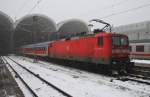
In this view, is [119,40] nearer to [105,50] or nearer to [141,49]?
[105,50]

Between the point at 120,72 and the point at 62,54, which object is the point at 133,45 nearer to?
the point at 62,54

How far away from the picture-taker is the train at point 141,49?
29.6 meters

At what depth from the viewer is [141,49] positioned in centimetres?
3080

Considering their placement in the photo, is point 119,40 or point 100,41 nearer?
point 119,40

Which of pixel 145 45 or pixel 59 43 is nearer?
pixel 59 43

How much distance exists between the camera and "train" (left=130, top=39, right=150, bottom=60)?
29.6 metres

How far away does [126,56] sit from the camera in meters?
17.4

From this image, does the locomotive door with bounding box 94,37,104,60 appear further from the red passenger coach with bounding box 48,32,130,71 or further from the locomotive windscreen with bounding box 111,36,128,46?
the locomotive windscreen with bounding box 111,36,128,46

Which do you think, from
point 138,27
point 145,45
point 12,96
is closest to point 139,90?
point 12,96

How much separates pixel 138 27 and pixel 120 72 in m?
19.1

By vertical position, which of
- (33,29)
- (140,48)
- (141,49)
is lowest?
(141,49)

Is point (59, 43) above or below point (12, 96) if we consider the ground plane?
above

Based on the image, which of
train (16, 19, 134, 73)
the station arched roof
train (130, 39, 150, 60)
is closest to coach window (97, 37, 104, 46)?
train (16, 19, 134, 73)

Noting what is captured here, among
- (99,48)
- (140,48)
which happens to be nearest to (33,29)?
(140,48)
